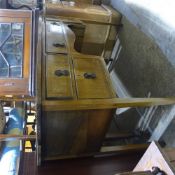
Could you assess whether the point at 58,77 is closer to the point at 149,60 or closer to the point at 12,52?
the point at 12,52

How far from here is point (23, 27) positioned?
118 cm

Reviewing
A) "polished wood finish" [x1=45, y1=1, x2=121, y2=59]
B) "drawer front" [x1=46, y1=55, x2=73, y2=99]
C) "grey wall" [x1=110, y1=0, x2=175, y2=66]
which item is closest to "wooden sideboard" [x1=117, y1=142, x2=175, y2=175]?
"drawer front" [x1=46, y1=55, x2=73, y2=99]

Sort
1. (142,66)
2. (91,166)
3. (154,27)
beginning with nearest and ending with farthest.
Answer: (91,166)
(154,27)
(142,66)

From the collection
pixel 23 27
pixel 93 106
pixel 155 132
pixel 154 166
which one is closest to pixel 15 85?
pixel 23 27

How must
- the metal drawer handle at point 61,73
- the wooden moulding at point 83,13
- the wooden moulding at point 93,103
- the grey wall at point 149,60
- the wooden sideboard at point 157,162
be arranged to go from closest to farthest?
the wooden sideboard at point 157,162
the wooden moulding at point 93,103
the metal drawer handle at point 61,73
the grey wall at point 149,60
the wooden moulding at point 83,13

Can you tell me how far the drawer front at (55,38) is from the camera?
1.53 metres

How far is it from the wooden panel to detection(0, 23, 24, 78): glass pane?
0.33m

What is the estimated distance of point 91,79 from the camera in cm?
130

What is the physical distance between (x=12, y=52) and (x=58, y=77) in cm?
29

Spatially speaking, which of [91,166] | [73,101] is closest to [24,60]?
[73,101]

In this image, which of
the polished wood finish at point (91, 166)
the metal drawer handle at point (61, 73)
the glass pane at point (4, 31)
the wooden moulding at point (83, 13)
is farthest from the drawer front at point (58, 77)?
the wooden moulding at point (83, 13)

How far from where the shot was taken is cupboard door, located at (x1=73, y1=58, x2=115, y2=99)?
1.20 meters

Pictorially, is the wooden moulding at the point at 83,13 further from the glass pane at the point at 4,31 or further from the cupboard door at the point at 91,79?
the glass pane at the point at 4,31

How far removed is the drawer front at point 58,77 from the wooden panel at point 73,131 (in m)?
0.11
